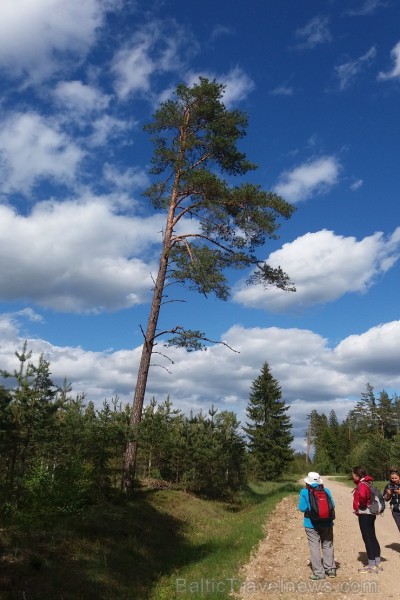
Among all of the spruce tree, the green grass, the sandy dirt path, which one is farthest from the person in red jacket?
the spruce tree

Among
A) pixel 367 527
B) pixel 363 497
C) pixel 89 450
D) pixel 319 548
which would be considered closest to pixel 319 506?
pixel 319 548

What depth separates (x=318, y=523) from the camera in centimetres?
797

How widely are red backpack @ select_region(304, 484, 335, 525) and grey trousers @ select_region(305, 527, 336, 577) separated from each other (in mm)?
208

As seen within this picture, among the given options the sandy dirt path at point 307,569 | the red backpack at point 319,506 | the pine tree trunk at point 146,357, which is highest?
the pine tree trunk at point 146,357

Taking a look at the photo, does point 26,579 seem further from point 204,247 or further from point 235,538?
point 204,247

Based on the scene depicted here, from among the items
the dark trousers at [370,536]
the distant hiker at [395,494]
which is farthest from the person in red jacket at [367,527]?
the distant hiker at [395,494]

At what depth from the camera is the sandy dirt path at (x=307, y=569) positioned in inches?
283

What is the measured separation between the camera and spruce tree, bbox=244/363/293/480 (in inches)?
1780

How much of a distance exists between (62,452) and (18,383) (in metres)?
2.82

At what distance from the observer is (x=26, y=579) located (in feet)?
23.0

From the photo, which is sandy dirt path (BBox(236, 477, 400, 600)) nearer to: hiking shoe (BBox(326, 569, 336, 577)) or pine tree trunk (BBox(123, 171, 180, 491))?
hiking shoe (BBox(326, 569, 336, 577))

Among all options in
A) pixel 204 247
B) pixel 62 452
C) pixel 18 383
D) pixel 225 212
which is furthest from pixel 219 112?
pixel 62 452

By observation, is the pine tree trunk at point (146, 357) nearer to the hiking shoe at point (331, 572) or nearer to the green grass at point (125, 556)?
the green grass at point (125, 556)

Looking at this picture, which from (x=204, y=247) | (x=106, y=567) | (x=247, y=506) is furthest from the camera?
(x=247, y=506)
